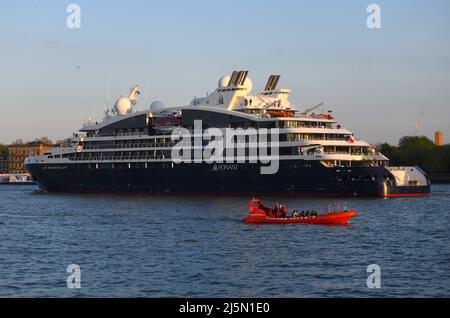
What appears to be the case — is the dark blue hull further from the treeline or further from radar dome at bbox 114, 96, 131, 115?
the treeline

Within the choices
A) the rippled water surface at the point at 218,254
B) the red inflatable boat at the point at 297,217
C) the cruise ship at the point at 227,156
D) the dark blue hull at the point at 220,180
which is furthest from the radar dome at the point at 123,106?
the red inflatable boat at the point at 297,217

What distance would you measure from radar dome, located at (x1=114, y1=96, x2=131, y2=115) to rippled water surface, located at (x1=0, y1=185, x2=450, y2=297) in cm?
5565

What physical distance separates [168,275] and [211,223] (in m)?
26.3

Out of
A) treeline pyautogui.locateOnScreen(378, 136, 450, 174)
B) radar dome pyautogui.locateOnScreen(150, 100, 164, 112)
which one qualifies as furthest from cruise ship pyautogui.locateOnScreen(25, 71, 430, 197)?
treeline pyautogui.locateOnScreen(378, 136, 450, 174)

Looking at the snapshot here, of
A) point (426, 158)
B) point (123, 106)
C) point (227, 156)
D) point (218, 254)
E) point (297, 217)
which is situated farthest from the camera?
point (426, 158)

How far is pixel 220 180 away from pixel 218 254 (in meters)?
59.2

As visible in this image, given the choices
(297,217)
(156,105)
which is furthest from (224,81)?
(297,217)

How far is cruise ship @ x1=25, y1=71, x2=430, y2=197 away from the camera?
9850 centimetres

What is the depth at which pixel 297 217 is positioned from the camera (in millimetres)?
63875

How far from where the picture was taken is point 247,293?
1372 inches

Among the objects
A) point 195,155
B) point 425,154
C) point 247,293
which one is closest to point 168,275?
point 247,293

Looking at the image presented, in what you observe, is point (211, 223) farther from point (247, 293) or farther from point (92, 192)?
point (92, 192)

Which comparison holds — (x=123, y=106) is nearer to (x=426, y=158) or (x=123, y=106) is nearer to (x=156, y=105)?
(x=156, y=105)

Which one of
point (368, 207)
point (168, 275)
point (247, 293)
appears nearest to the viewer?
point (247, 293)
